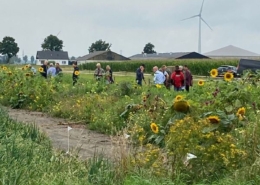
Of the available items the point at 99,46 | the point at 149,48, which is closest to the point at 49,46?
the point at 99,46

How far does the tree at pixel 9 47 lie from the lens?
10112 cm

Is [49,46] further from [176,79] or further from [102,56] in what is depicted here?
[176,79]

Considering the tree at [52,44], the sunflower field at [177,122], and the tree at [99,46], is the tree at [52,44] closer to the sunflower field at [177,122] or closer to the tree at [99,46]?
the tree at [99,46]

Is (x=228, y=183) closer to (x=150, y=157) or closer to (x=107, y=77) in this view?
(x=150, y=157)

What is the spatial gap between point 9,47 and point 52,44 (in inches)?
726

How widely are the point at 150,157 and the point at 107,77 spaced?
1246 cm

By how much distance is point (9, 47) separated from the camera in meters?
102

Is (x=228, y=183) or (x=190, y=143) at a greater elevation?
(x=190, y=143)

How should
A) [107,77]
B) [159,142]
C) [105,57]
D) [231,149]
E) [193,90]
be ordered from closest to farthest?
1. [231,149]
2. [159,142]
3. [193,90]
4. [107,77]
5. [105,57]

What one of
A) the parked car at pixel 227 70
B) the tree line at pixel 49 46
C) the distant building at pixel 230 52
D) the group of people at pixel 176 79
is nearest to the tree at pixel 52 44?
the tree line at pixel 49 46

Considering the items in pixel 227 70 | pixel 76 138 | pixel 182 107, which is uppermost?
pixel 227 70

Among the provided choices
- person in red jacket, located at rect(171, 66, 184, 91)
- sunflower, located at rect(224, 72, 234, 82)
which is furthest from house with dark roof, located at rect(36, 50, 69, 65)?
sunflower, located at rect(224, 72, 234, 82)

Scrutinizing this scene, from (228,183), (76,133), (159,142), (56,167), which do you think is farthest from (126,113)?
(228,183)

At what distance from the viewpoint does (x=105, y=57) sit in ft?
353
